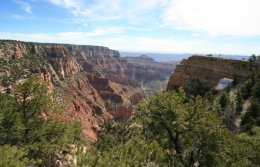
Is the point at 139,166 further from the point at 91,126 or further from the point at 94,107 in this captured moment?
the point at 94,107

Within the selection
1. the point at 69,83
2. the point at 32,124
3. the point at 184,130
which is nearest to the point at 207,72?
the point at 184,130

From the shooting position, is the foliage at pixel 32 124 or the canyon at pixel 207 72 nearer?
the foliage at pixel 32 124

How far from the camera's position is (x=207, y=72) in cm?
8494

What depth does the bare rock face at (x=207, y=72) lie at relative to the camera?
256 ft

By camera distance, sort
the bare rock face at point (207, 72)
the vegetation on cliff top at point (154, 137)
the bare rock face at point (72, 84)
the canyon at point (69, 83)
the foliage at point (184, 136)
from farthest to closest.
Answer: the bare rock face at point (72, 84), the canyon at point (69, 83), the bare rock face at point (207, 72), the foliage at point (184, 136), the vegetation on cliff top at point (154, 137)

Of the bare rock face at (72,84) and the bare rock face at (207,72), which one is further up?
the bare rock face at (207,72)

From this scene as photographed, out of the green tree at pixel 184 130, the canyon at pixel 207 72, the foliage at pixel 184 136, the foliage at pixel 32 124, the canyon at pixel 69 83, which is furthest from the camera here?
the canyon at pixel 69 83

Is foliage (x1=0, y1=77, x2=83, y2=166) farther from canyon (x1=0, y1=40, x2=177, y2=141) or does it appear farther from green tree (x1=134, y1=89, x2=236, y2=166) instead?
canyon (x1=0, y1=40, x2=177, y2=141)

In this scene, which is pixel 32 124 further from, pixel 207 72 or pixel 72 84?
pixel 72 84

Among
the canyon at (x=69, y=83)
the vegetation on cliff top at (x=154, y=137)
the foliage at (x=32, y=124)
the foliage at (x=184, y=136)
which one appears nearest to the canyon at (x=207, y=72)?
the canyon at (x=69, y=83)

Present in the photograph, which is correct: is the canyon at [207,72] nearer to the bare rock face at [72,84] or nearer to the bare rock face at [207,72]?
the bare rock face at [207,72]

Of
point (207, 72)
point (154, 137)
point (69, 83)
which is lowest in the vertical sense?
point (69, 83)

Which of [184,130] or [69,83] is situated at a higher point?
[184,130]

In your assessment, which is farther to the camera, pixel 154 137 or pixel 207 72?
pixel 207 72
